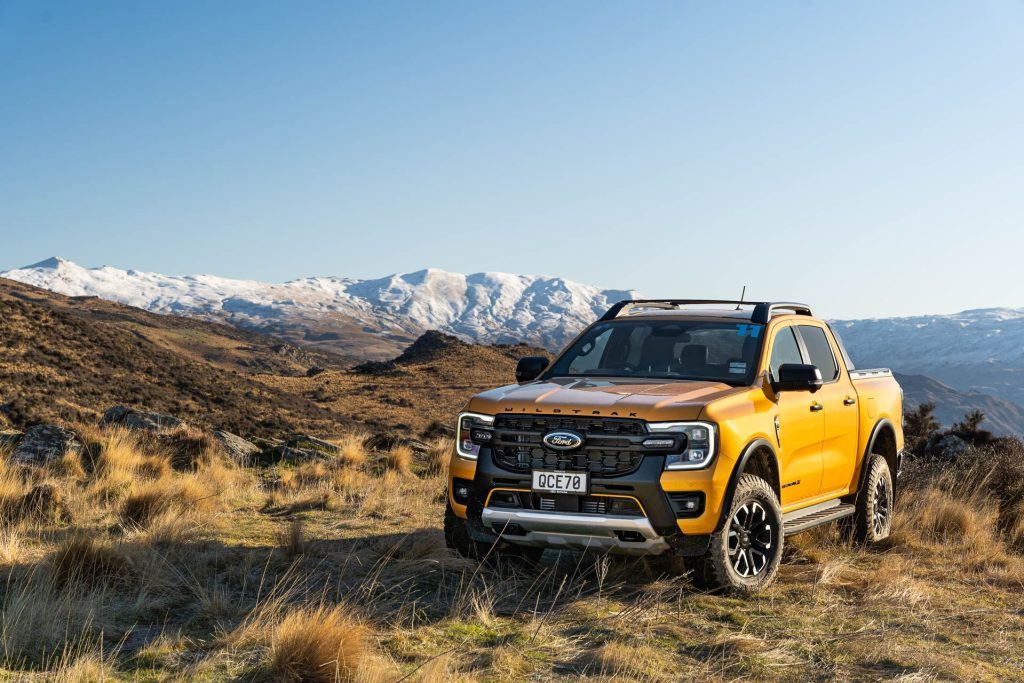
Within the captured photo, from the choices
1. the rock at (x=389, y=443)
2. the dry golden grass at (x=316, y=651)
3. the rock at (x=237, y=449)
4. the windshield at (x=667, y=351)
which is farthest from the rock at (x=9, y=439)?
the dry golden grass at (x=316, y=651)

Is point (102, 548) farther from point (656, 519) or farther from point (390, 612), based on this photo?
point (656, 519)

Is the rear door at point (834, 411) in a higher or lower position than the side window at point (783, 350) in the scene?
lower

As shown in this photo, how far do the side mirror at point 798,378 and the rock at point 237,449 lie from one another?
8.56 meters

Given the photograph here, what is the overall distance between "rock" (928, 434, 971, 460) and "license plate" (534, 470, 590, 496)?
31.7 ft

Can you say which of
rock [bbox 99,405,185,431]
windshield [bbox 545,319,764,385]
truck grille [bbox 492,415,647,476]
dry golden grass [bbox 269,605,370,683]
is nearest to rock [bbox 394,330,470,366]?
rock [bbox 99,405,185,431]

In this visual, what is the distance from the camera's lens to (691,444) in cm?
589

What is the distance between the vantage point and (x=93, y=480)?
10336mm

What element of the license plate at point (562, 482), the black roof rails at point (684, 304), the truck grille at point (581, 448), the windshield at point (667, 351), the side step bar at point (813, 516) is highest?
the black roof rails at point (684, 304)

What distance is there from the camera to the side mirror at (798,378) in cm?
663

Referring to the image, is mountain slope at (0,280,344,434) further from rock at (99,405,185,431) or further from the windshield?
the windshield

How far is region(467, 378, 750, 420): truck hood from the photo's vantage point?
19.4 ft

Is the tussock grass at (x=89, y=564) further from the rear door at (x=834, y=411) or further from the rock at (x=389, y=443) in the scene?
the rock at (x=389, y=443)

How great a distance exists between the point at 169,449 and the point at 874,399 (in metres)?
9.13

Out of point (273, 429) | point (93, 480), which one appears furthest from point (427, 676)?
point (273, 429)
